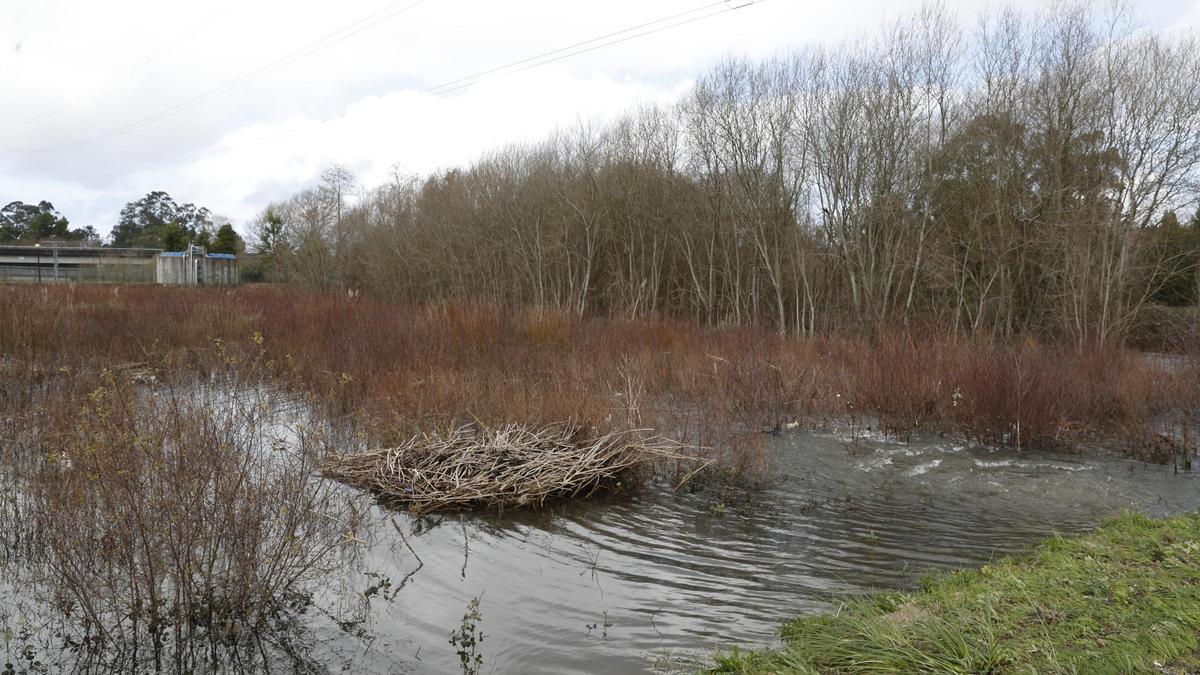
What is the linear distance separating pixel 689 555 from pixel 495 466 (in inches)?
96.2

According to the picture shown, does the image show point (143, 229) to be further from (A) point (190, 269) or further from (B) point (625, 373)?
(B) point (625, 373)

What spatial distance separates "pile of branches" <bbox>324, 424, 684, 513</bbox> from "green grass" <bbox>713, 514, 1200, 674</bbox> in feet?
12.3

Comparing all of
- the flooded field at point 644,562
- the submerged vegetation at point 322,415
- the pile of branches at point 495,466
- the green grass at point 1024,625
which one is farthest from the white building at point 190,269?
the green grass at point 1024,625

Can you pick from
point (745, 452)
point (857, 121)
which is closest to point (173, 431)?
point (745, 452)

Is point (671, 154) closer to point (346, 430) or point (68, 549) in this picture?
point (346, 430)

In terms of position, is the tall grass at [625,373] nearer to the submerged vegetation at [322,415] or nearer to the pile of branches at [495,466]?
the submerged vegetation at [322,415]

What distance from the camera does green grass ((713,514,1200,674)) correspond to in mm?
3865

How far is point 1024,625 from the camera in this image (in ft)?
14.4

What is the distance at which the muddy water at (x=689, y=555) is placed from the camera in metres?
5.36

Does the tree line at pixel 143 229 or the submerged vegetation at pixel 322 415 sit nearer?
the submerged vegetation at pixel 322 415

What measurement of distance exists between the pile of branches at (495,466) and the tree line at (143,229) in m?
56.3

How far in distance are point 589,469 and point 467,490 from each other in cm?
132

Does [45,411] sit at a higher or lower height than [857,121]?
lower

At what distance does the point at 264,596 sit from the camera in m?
5.47
